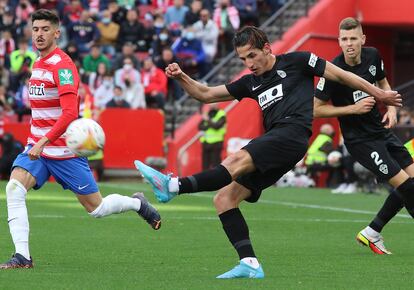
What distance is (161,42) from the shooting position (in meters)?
30.2

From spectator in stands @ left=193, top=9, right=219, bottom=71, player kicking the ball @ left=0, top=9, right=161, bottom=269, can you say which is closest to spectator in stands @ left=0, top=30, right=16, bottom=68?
spectator in stands @ left=193, top=9, right=219, bottom=71

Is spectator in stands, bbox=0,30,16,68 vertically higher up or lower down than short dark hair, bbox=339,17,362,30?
lower down

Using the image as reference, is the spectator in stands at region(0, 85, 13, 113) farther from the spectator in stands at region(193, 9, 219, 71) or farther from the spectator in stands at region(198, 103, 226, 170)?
the spectator in stands at region(193, 9, 219, 71)

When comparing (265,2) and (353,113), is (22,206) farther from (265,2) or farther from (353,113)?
(265,2)

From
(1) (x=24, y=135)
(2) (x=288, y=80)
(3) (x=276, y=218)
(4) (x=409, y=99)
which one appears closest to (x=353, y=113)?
(2) (x=288, y=80)

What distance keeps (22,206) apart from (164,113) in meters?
19.9

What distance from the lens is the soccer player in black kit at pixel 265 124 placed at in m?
9.63

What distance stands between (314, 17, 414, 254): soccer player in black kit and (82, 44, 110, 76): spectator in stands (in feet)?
56.3

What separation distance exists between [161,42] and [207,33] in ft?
3.90

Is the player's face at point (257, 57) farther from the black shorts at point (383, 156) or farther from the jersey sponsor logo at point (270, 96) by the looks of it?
the black shorts at point (383, 156)

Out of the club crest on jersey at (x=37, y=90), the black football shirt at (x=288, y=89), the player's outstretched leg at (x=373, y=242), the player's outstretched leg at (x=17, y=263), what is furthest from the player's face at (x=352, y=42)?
the player's outstretched leg at (x=17, y=263)

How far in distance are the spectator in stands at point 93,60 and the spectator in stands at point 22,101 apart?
1482 mm

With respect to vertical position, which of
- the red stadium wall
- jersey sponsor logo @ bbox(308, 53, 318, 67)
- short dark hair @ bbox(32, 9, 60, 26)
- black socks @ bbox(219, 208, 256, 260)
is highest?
short dark hair @ bbox(32, 9, 60, 26)

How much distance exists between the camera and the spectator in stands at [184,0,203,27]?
30.3 m
